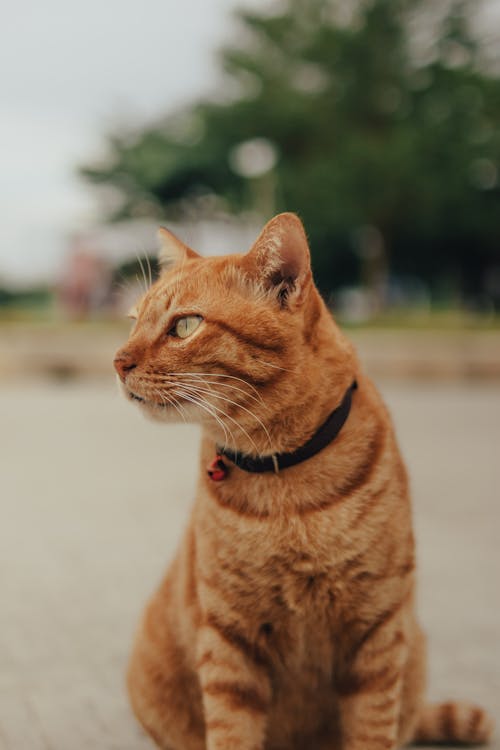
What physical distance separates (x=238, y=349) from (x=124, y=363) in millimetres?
273

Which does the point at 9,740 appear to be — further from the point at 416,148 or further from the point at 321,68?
the point at 321,68

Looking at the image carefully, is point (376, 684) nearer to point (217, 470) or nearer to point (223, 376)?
point (217, 470)

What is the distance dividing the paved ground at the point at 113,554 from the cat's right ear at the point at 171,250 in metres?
1.43

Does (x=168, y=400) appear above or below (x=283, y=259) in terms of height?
below

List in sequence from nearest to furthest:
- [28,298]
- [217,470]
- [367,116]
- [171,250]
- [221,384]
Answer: [221,384] < [217,470] < [171,250] < [367,116] < [28,298]

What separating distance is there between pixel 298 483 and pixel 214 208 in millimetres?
30499

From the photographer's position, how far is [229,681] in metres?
2.20

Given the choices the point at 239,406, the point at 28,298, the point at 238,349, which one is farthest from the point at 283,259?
the point at 28,298

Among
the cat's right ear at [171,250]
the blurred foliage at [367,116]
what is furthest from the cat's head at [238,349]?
the blurred foliage at [367,116]

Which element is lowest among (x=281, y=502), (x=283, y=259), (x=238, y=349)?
(x=281, y=502)

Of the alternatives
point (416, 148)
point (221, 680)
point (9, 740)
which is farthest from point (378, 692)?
point (416, 148)

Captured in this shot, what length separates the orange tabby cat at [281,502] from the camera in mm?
2150

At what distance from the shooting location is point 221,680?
7.22ft

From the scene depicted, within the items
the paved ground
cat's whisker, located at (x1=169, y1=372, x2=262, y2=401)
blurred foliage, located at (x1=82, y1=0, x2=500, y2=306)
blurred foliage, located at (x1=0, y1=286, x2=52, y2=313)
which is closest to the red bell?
cat's whisker, located at (x1=169, y1=372, x2=262, y2=401)
